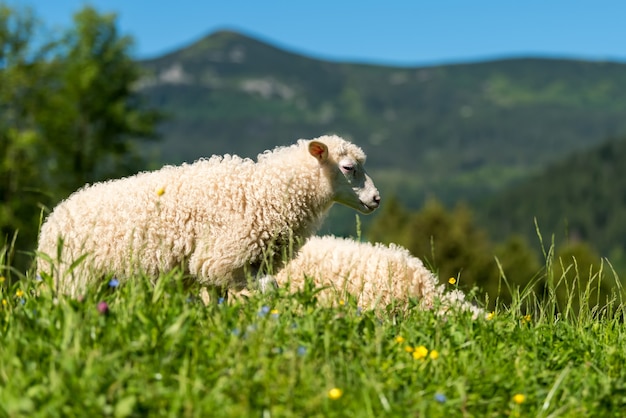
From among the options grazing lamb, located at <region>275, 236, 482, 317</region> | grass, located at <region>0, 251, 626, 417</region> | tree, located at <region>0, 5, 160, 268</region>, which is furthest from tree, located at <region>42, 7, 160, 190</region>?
grass, located at <region>0, 251, 626, 417</region>

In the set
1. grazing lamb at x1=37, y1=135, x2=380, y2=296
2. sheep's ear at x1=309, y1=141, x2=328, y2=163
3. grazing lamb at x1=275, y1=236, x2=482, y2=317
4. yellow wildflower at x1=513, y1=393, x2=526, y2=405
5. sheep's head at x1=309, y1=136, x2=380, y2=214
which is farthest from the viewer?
grazing lamb at x1=275, y1=236, x2=482, y2=317

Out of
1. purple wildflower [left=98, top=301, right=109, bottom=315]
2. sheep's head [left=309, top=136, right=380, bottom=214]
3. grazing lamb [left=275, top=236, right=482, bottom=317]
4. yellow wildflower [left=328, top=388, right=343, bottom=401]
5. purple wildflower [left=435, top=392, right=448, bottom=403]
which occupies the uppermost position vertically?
sheep's head [left=309, top=136, right=380, bottom=214]

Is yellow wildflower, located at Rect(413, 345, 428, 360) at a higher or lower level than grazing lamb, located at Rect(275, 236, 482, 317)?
higher

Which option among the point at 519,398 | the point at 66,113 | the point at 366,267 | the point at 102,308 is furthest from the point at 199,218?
the point at 66,113

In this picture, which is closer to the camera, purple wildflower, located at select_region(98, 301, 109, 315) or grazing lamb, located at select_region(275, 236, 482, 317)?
purple wildflower, located at select_region(98, 301, 109, 315)

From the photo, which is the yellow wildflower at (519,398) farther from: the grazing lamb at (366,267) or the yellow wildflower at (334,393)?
the grazing lamb at (366,267)

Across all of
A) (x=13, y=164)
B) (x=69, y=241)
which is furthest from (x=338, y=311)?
(x=13, y=164)

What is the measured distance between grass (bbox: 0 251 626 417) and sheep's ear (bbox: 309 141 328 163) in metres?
2.81

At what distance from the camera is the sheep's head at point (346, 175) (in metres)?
6.82

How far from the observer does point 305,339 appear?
11.6ft

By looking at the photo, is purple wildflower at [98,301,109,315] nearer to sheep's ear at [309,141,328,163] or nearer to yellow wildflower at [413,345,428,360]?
yellow wildflower at [413,345,428,360]

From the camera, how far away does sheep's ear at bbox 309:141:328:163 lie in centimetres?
669

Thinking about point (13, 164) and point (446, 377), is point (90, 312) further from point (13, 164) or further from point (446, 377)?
point (13, 164)

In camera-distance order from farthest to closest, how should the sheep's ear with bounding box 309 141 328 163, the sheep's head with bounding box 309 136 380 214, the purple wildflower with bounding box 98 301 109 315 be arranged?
the sheep's head with bounding box 309 136 380 214
the sheep's ear with bounding box 309 141 328 163
the purple wildflower with bounding box 98 301 109 315
